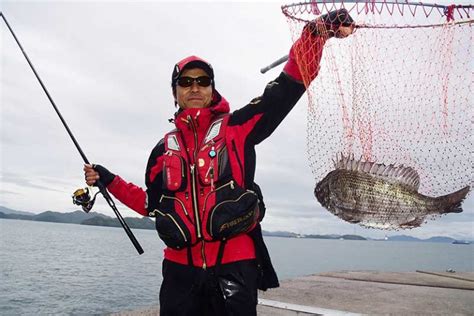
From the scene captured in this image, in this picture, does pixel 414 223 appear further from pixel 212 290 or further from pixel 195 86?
pixel 195 86

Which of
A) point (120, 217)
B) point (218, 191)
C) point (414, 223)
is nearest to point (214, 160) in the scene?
point (218, 191)

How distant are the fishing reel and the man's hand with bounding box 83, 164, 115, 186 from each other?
26 cm

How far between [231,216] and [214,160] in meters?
0.44

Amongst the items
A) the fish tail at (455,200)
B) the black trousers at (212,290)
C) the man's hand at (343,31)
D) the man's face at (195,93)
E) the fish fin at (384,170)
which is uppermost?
the man's hand at (343,31)

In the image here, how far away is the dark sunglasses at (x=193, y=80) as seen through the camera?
10.8 feet

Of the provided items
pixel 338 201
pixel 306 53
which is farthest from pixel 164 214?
pixel 338 201

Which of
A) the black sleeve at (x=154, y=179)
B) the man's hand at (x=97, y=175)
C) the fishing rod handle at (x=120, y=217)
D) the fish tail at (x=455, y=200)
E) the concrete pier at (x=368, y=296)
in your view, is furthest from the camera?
the concrete pier at (x=368, y=296)

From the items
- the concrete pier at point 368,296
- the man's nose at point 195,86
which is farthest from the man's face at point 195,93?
the concrete pier at point 368,296

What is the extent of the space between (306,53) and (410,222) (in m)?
3.01

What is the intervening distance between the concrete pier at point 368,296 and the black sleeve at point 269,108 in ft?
13.5

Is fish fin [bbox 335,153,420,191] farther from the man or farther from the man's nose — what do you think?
the man's nose

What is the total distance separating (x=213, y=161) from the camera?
3031mm

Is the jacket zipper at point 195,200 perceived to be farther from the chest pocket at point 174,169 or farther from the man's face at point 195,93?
the man's face at point 195,93

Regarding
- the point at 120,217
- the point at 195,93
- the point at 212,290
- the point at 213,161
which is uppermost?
the point at 195,93
